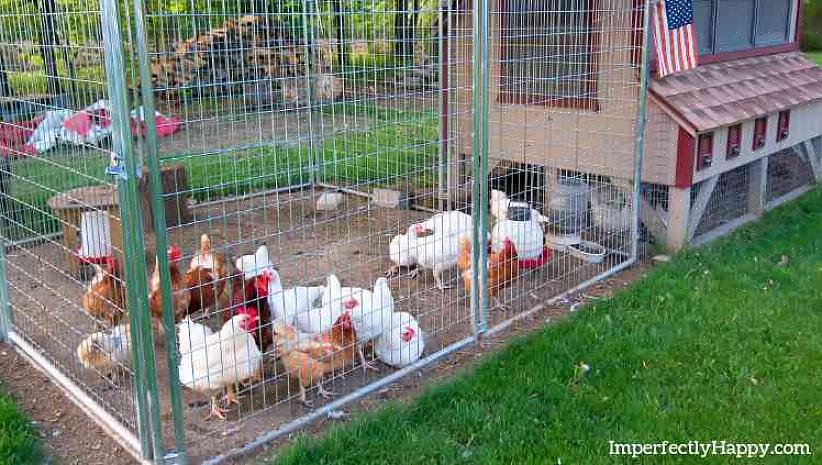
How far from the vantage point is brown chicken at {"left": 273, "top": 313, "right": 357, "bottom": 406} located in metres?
3.97

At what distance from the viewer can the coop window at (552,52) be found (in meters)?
6.32

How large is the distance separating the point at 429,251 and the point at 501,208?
2.44 feet

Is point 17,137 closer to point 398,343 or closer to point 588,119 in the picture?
point 398,343

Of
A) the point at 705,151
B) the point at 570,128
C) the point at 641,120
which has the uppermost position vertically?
the point at 641,120

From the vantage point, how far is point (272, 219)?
7797 millimetres

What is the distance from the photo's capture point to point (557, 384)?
4.19 m

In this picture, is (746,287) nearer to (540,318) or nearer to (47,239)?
(540,318)

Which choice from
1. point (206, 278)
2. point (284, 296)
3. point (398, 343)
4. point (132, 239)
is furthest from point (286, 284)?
point (132, 239)

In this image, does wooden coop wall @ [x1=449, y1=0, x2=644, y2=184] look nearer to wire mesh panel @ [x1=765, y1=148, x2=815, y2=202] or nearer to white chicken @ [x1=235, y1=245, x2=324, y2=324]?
white chicken @ [x1=235, y1=245, x2=324, y2=324]

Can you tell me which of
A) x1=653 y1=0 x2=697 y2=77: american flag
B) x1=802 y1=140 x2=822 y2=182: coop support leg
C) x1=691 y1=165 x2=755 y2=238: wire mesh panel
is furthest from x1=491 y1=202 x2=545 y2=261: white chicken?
x1=802 y1=140 x2=822 y2=182: coop support leg

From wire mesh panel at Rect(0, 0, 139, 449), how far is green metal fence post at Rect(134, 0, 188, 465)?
0.60 ft

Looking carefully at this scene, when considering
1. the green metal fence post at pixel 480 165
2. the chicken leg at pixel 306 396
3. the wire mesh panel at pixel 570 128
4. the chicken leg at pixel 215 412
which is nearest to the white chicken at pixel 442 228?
the wire mesh panel at pixel 570 128

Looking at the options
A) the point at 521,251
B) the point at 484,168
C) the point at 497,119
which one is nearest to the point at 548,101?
the point at 497,119

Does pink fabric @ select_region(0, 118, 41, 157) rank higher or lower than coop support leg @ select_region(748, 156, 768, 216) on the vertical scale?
higher
